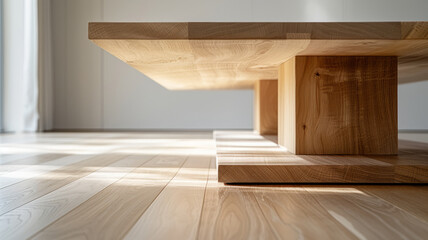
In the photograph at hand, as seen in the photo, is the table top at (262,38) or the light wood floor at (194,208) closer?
the light wood floor at (194,208)

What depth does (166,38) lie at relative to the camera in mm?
903

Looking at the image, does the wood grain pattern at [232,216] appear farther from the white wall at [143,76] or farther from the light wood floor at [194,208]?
the white wall at [143,76]

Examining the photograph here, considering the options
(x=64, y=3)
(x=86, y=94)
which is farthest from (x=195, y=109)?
(x=64, y=3)

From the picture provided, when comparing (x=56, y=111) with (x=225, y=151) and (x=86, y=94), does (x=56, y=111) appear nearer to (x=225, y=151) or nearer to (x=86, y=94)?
(x=86, y=94)

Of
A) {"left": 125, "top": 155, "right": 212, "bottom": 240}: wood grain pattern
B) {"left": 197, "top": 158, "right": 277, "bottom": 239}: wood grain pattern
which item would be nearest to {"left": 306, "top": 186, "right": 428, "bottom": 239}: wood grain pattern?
{"left": 197, "top": 158, "right": 277, "bottom": 239}: wood grain pattern

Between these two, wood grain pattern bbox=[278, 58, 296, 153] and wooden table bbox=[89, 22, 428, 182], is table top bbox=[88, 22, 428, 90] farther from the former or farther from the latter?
wood grain pattern bbox=[278, 58, 296, 153]

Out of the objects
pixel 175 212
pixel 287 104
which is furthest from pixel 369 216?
pixel 287 104

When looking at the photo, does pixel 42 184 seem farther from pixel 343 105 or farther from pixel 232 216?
pixel 343 105

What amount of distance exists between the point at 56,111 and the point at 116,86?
27.4 inches

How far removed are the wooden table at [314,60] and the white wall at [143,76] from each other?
289 centimetres

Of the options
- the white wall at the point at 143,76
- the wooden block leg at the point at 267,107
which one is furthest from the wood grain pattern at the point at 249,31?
the white wall at the point at 143,76

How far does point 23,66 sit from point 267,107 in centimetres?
272

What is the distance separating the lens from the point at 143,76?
4230mm

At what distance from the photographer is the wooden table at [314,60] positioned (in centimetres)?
90
